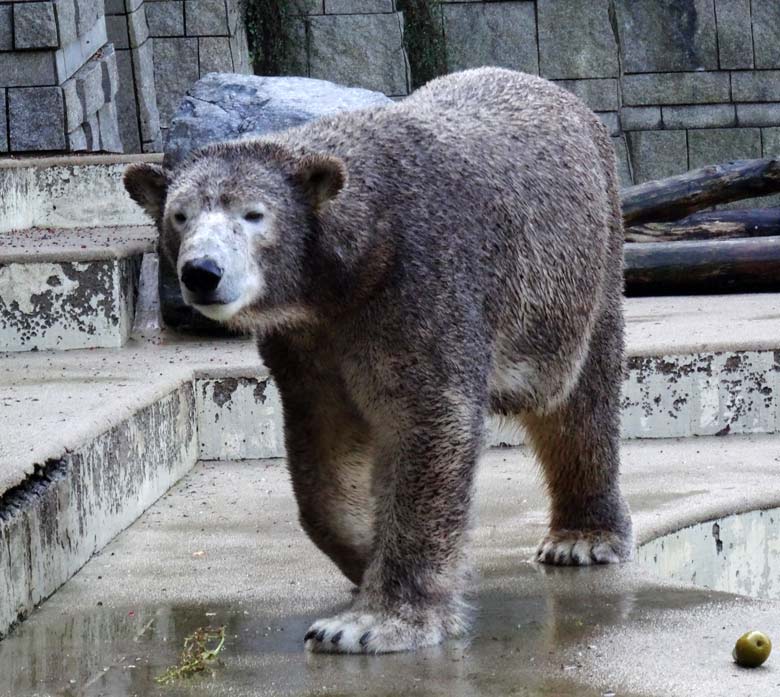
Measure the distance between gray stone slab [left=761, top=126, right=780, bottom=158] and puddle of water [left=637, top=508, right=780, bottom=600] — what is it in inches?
349

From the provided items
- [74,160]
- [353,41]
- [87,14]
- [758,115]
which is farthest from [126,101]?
[758,115]

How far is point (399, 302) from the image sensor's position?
3.38 meters

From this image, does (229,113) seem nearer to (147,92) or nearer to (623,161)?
(147,92)

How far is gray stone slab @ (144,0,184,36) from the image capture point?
11641 millimetres

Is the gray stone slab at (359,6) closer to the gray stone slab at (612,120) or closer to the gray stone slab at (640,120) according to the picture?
the gray stone slab at (612,120)

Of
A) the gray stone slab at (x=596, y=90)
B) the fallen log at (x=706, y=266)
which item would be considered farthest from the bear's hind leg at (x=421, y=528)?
the gray stone slab at (x=596, y=90)

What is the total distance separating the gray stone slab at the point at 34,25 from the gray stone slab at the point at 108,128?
1.07 meters

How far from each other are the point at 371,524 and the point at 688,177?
5474mm


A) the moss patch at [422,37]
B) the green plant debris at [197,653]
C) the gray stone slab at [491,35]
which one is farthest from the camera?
the gray stone slab at [491,35]

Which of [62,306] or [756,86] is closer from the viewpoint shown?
[62,306]

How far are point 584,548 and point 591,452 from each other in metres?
0.27

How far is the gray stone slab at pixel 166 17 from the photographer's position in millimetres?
11641

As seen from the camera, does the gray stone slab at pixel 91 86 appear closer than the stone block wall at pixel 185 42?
Yes

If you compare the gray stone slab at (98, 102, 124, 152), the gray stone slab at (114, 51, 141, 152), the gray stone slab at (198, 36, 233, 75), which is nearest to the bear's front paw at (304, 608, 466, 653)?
the gray stone slab at (98, 102, 124, 152)
